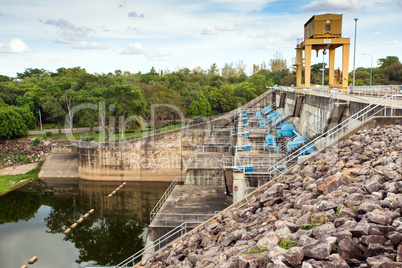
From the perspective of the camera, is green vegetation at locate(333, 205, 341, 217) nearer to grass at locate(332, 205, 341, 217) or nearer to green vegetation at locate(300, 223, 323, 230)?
grass at locate(332, 205, 341, 217)

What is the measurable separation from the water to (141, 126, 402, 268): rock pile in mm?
13894

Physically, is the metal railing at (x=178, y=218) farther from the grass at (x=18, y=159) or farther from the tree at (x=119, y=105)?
the grass at (x=18, y=159)

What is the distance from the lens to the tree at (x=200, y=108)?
54.6m

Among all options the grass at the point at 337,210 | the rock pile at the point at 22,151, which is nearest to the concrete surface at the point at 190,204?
the grass at the point at 337,210

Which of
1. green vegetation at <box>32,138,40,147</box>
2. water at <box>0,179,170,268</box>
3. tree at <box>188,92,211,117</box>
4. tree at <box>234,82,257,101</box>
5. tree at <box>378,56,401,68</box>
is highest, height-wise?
tree at <box>378,56,401,68</box>

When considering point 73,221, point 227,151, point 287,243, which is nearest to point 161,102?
point 227,151

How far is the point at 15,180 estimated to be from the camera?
39000mm

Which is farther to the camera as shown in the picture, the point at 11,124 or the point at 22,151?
the point at 11,124

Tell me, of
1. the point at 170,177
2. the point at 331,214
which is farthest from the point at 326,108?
the point at 170,177

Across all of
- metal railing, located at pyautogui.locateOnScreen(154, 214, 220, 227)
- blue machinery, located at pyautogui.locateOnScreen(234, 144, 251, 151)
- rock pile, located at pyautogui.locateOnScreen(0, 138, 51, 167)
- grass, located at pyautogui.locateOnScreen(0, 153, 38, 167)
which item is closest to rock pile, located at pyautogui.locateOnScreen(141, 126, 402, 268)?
metal railing, located at pyautogui.locateOnScreen(154, 214, 220, 227)

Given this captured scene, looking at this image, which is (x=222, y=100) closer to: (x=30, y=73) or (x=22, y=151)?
(x=22, y=151)

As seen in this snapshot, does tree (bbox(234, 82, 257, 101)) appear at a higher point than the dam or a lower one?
higher

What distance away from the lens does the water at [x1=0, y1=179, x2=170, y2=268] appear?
22.2 metres

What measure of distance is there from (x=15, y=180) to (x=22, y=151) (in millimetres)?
7960
